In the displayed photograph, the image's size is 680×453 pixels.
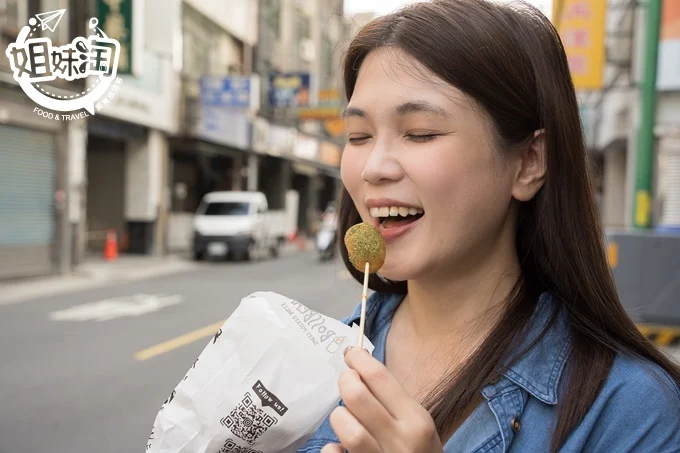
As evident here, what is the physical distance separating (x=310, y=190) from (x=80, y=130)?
2104cm

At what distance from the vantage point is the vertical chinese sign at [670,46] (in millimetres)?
11391

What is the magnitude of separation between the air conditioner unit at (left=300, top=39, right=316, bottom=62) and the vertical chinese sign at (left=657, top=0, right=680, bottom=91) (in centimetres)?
1833

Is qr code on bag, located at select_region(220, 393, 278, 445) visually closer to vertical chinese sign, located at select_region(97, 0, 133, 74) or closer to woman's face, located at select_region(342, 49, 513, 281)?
woman's face, located at select_region(342, 49, 513, 281)

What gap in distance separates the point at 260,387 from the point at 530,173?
71 cm

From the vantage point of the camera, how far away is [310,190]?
33.9 metres

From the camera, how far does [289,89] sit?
850 inches

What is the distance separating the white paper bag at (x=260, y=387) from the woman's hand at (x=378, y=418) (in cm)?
23

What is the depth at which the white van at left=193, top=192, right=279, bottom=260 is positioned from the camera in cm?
1580

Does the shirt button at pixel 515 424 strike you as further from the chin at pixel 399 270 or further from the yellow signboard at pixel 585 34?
the yellow signboard at pixel 585 34

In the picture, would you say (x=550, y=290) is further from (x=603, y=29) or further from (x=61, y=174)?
(x=61, y=174)

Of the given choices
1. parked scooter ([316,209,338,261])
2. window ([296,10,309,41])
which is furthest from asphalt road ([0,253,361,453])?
window ([296,10,309,41])

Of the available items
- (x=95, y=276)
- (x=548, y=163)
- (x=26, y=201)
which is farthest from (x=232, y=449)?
(x=95, y=276)

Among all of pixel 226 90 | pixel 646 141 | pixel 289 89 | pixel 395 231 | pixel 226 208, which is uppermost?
pixel 289 89

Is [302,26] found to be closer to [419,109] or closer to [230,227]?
[230,227]
